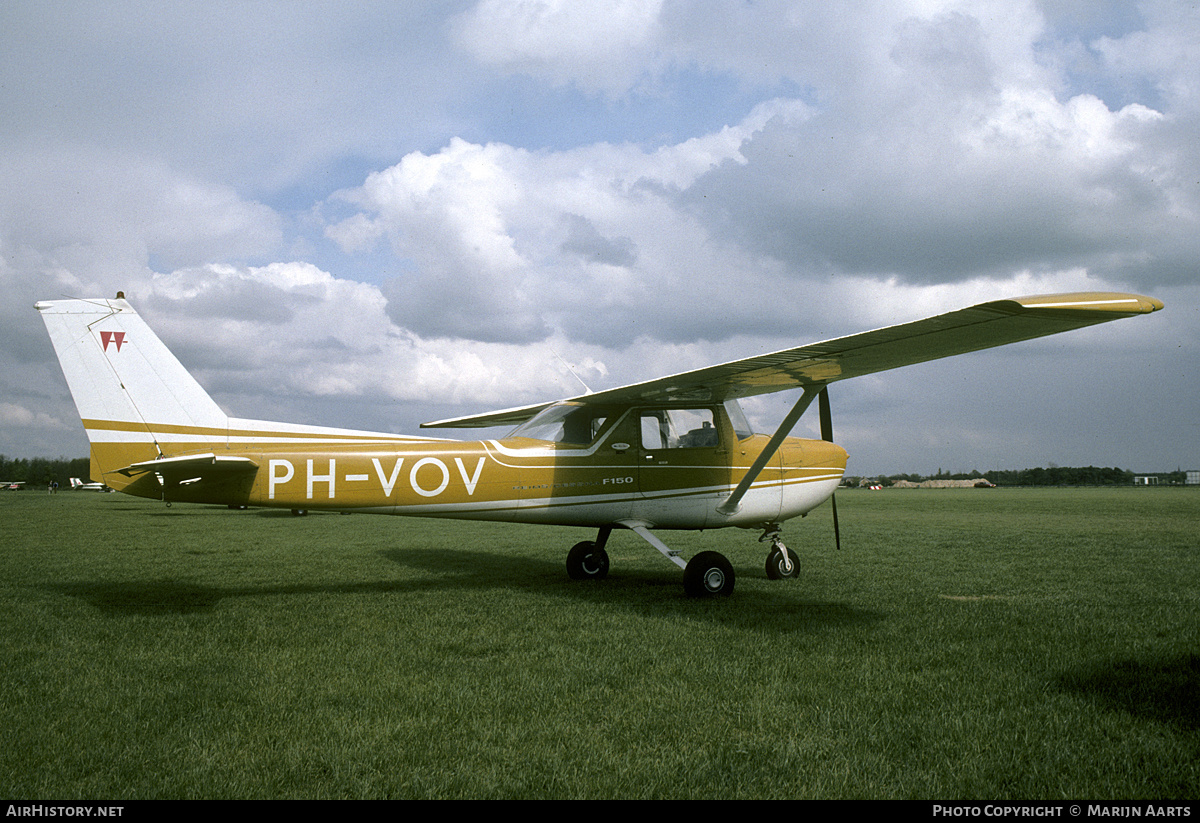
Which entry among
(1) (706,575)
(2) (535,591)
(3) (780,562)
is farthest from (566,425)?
(3) (780,562)

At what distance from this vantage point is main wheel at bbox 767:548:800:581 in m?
10.1

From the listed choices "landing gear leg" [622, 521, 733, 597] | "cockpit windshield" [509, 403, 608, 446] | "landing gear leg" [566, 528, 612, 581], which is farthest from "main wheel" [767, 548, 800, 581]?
"cockpit windshield" [509, 403, 608, 446]

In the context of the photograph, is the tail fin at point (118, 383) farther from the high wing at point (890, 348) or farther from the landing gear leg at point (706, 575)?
the landing gear leg at point (706, 575)

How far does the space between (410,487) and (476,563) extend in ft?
14.3

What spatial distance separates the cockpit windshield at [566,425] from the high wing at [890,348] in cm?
19

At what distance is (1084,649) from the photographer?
579 centimetres

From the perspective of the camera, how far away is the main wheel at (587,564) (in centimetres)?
1027

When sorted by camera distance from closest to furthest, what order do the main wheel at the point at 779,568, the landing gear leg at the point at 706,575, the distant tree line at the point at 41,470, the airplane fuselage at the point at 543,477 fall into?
the airplane fuselage at the point at 543,477
the landing gear leg at the point at 706,575
the main wheel at the point at 779,568
the distant tree line at the point at 41,470

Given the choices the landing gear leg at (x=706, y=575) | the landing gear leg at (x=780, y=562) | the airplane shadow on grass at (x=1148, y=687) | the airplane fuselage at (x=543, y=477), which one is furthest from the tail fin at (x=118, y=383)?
the airplane shadow on grass at (x=1148, y=687)

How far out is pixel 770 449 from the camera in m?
8.98

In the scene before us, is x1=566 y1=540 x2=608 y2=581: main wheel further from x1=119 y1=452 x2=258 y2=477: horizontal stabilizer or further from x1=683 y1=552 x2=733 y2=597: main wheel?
x1=119 y1=452 x2=258 y2=477: horizontal stabilizer

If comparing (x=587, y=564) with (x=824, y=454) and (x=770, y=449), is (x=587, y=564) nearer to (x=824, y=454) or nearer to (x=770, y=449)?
(x=770, y=449)

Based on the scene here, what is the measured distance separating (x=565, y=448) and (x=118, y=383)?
4900mm

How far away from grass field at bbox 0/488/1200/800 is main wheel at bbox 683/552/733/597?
0.99 feet
